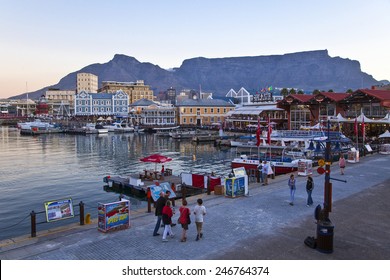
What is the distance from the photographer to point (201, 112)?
389 ft

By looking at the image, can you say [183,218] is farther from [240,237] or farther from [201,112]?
[201,112]

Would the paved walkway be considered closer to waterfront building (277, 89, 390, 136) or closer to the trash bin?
the trash bin

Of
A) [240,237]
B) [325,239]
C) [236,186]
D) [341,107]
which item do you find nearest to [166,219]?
[240,237]

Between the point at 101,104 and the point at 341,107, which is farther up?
the point at 101,104

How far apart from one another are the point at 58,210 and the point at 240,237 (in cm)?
847

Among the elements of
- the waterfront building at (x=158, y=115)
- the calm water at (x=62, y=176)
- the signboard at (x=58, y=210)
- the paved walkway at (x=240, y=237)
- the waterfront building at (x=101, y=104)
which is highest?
the waterfront building at (x=101, y=104)

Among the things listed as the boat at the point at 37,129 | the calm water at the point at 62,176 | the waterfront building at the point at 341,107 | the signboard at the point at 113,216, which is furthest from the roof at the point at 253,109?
the signboard at the point at 113,216

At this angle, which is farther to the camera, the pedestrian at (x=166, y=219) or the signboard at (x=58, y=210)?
the signboard at (x=58, y=210)

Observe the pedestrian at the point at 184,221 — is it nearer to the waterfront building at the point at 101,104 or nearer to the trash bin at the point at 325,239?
the trash bin at the point at 325,239

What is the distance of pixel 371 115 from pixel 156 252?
2499 inches

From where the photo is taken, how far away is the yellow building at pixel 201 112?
118 m

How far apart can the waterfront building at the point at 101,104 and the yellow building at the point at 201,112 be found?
3455cm
